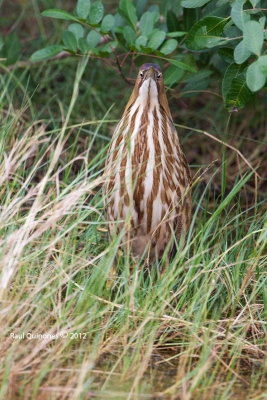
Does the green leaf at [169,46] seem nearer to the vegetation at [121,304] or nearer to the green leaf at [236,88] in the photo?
the vegetation at [121,304]

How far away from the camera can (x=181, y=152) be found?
310cm

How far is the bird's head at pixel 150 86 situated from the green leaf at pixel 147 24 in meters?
0.28

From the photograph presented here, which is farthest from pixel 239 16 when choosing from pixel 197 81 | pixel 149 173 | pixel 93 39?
pixel 197 81

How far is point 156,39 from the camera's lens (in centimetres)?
312

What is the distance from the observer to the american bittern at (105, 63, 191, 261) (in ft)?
9.61

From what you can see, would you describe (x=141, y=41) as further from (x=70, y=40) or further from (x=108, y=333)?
(x=108, y=333)

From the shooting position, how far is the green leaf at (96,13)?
3072 mm

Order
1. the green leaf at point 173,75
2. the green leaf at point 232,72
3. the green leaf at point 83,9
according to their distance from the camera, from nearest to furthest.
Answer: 1. the green leaf at point 232,72
2. the green leaf at point 83,9
3. the green leaf at point 173,75

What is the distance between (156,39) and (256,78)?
0.81 meters

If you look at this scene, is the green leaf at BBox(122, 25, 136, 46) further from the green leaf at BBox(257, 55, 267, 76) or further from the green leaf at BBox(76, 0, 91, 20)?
the green leaf at BBox(257, 55, 267, 76)

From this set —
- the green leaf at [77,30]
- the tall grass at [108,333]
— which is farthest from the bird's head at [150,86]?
the tall grass at [108,333]

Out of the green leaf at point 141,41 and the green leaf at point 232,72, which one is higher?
the green leaf at point 141,41

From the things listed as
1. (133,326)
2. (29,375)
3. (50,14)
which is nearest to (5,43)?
(50,14)

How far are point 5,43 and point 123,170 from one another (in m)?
1.29
